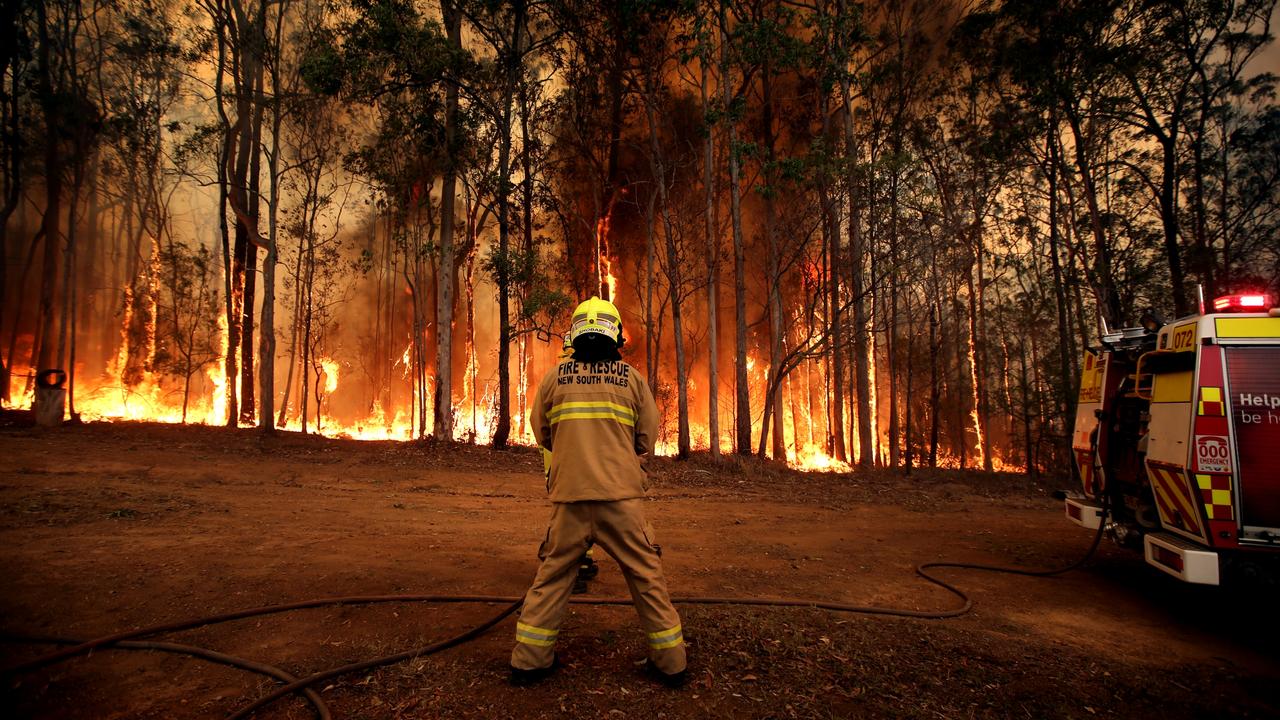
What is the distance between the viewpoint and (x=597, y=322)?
12.5 ft

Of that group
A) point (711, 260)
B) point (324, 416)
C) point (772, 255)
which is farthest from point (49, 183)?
point (772, 255)

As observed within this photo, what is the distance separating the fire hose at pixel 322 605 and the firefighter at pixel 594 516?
0.93 meters

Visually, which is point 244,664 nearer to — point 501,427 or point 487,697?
point 487,697

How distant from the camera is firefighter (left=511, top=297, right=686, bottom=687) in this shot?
11.3ft

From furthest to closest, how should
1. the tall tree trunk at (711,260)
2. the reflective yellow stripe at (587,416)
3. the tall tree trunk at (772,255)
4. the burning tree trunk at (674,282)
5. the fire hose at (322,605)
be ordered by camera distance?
the tall tree trunk at (772,255), the burning tree trunk at (674,282), the tall tree trunk at (711,260), the reflective yellow stripe at (587,416), the fire hose at (322,605)

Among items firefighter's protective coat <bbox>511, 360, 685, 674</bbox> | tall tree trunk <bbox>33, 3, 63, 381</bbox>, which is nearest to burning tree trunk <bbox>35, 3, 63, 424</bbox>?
tall tree trunk <bbox>33, 3, 63, 381</bbox>

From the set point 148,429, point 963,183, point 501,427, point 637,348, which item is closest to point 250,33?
point 148,429

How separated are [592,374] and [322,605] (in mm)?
2994

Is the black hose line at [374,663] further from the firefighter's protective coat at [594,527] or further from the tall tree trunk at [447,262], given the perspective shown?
the tall tree trunk at [447,262]

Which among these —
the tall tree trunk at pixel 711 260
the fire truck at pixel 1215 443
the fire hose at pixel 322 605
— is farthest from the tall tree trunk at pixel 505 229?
the fire truck at pixel 1215 443

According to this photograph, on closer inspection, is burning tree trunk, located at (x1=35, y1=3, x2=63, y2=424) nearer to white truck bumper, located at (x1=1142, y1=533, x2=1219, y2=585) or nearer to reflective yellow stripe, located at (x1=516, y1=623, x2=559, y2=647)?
reflective yellow stripe, located at (x1=516, y1=623, x2=559, y2=647)

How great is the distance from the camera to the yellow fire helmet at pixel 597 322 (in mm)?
3779

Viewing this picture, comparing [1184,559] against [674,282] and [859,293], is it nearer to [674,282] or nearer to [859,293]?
[859,293]

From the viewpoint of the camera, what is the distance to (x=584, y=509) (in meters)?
3.55
